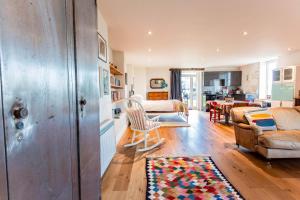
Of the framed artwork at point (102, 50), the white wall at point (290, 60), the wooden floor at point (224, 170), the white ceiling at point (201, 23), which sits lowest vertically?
the wooden floor at point (224, 170)

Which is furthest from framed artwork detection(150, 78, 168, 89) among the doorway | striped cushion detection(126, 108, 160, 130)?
striped cushion detection(126, 108, 160, 130)

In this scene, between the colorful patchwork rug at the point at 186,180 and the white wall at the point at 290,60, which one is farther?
the white wall at the point at 290,60

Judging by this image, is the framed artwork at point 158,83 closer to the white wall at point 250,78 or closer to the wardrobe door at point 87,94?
the white wall at point 250,78

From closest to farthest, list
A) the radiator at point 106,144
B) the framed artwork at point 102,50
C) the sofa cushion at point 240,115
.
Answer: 1. the radiator at point 106,144
2. the framed artwork at point 102,50
3. the sofa cushion at point 240,115

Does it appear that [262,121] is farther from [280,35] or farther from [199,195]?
[280,35]

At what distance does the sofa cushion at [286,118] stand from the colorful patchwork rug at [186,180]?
1.37 m

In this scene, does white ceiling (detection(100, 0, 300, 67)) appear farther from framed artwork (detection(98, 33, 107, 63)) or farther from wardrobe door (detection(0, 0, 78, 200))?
wardrobe door (detection(0, 0, 78, 200))

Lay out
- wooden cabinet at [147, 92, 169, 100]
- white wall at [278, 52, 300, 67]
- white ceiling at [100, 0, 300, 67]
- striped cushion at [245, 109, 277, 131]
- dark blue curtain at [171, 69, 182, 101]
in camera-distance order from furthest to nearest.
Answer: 1. wooden cabinet at [147, 92, 169, 100]
2. dark blue curtain at [171, 69, 182, 101]
3. white wall at [278, 52, 300, 67]
4. striped cushion at [245, 109, 277, 131]
5. white ceiling at [100, 0, 300, 67]

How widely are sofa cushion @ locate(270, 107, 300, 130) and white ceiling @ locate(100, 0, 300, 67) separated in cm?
157

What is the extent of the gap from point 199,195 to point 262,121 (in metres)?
1.89

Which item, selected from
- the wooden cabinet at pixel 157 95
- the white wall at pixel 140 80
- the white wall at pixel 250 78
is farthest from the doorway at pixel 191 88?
the white wall at pixel 250 78

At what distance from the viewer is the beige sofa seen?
2.63 m

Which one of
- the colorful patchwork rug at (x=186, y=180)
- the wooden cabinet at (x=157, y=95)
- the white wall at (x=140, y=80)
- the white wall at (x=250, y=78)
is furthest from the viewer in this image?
the wooden cabinet at (x=157, y=95)

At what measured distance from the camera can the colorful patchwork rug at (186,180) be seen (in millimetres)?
2002
